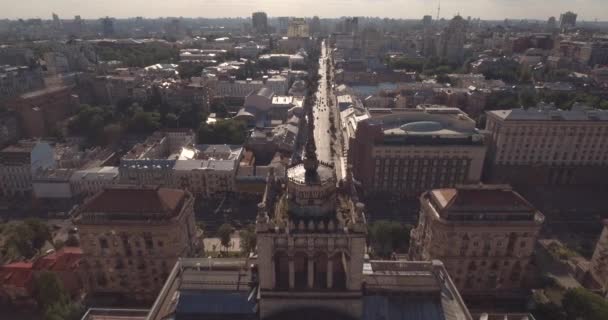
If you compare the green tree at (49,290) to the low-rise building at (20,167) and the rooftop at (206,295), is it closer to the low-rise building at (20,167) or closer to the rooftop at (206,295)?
the rooftop at (206,295)

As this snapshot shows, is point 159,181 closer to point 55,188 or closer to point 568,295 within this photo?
point 55,188

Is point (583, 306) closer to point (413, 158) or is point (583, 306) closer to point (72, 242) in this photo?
point (413, 158)

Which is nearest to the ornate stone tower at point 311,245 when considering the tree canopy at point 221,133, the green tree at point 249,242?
the green tree at point 249,242

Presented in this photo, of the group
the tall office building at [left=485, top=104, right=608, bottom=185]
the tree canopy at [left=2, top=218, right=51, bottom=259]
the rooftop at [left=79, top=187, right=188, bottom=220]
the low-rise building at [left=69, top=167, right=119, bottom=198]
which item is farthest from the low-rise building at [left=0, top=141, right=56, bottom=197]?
the tall office building at [left=485, top=104, right=608, bottom=185]

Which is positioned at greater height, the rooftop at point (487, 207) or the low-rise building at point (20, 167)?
the rooftop at point (487, 207)

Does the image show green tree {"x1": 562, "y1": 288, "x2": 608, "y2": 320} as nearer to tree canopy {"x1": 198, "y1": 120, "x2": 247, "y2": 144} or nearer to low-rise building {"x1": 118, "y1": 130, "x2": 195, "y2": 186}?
low-rise building {"x1": 118, "y1": 130, "x2": 195, "y2": 186}

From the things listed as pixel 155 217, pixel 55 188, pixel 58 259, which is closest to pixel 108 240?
pixel 155 217

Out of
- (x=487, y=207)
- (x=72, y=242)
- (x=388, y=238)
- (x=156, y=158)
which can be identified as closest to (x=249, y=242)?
(x=388, y=238)
